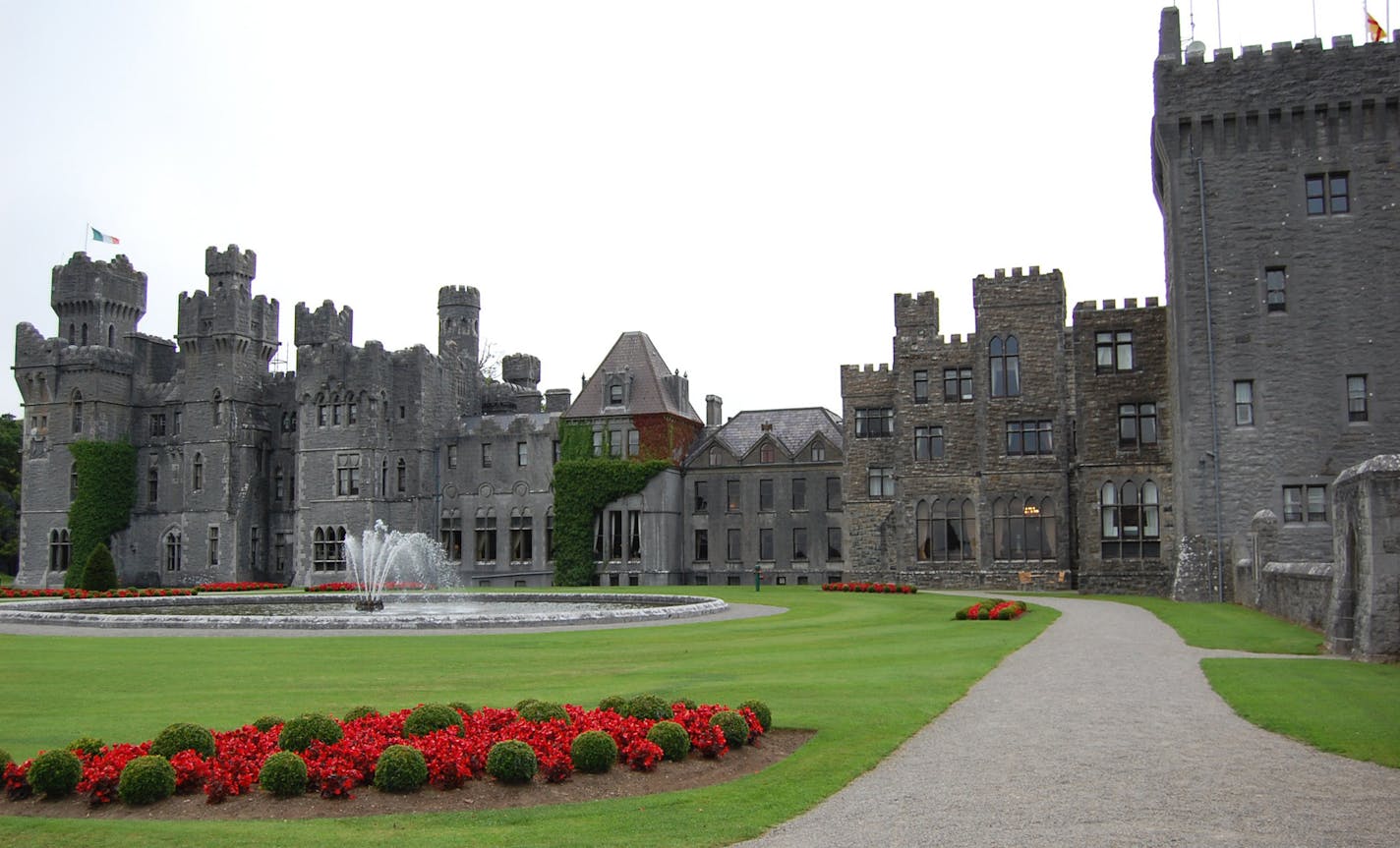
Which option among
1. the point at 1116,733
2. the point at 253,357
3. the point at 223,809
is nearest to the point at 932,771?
the point at 1116,733

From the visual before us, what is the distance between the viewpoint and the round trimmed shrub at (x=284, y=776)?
11.6 m

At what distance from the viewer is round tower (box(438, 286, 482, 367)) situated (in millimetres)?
75312

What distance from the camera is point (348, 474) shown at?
68.9 meters

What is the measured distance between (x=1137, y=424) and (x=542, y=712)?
40601 mm

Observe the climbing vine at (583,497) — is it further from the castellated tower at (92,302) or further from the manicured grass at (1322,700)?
the manicured grass at (1322,700)

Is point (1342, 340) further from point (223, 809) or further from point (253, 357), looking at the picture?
point (253, 357)

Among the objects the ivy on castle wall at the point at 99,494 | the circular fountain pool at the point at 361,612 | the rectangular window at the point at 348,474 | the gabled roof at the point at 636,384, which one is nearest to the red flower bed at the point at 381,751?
the circular fountain pool at the point at 361,612

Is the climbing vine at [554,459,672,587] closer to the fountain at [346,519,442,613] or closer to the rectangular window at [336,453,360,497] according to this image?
the fountain at [346,519,442,613]

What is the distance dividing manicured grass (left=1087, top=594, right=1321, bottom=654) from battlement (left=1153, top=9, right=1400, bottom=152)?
58.3 ft

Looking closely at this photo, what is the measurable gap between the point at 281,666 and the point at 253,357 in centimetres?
5499

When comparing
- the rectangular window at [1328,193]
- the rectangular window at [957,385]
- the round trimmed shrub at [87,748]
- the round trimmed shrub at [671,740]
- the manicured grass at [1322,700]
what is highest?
the rectangular window at [1328,193]

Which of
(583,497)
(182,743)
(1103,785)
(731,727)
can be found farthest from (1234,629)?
(583,497)

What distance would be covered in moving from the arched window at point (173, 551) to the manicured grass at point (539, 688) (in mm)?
46724

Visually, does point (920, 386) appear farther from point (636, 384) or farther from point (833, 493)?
point (636, 384)
